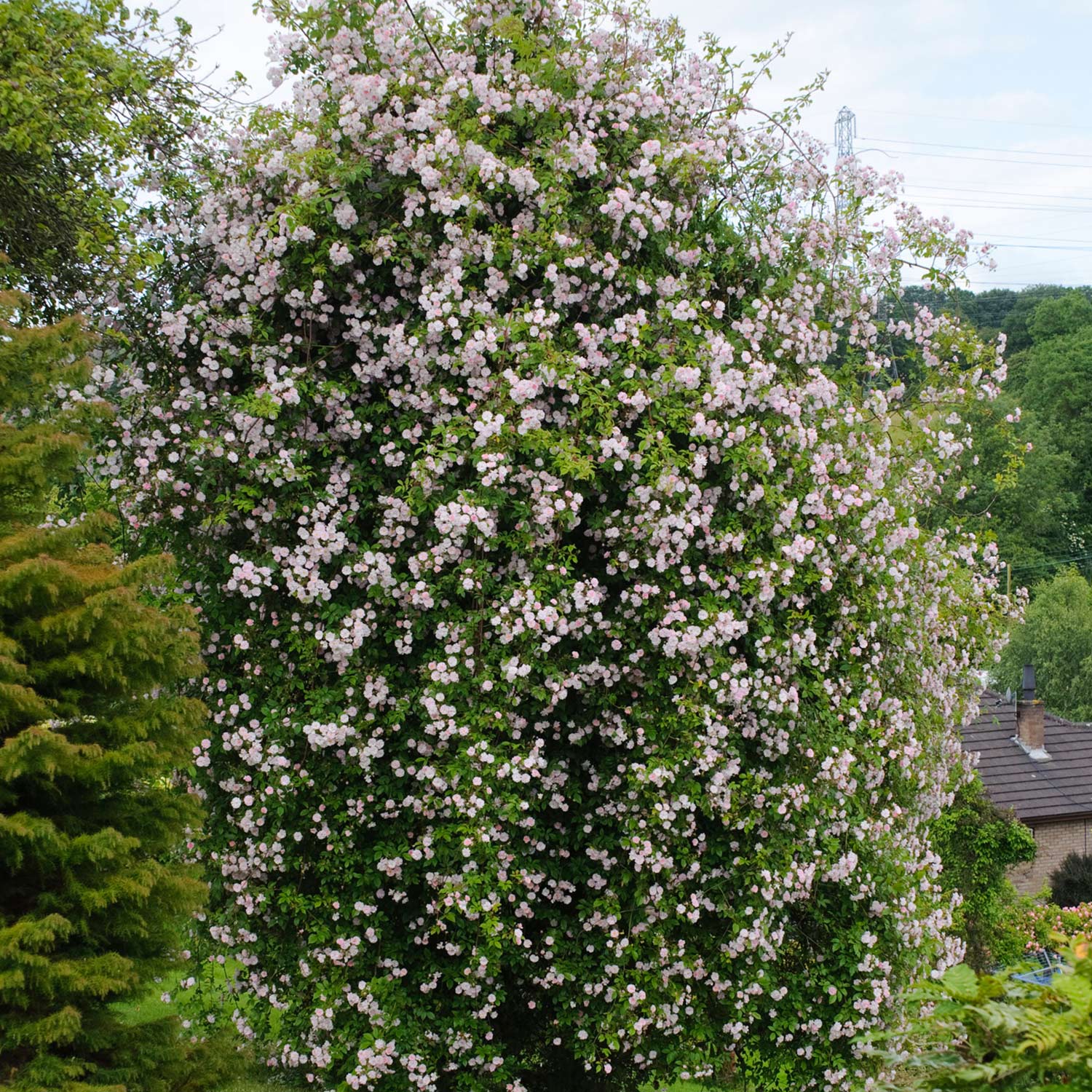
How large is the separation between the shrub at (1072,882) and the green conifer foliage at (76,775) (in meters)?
22.7

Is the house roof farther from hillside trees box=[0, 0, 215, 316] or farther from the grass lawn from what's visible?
hillside trees box=[0, 0, 215, 316]

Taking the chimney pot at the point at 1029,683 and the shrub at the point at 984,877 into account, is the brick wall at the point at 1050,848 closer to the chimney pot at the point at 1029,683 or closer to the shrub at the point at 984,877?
the chimney pot at the point at 1029,683

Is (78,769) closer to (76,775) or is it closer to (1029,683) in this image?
(76,775)

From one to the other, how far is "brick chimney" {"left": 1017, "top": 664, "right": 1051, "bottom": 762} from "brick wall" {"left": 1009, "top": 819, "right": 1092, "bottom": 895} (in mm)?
1784

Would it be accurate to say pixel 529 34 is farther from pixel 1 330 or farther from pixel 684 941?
pixel 684 941

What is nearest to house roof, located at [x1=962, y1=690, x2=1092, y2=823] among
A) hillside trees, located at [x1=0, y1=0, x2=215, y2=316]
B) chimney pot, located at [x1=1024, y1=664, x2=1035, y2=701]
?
chimney pot, located at [x1=1024, y1=664, x2=1035, y2=701]

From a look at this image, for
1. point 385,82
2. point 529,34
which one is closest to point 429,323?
point 385,82

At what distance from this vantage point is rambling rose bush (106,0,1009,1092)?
5.62 m

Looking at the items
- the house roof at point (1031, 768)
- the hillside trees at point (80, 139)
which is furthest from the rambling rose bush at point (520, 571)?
the house roof at point (1031, 768)

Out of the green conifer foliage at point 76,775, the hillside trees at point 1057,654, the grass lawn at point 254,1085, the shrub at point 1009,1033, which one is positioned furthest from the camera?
the hillside trees at point 1057,654

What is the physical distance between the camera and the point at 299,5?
6688 mm

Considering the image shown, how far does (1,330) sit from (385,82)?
8.06 feet

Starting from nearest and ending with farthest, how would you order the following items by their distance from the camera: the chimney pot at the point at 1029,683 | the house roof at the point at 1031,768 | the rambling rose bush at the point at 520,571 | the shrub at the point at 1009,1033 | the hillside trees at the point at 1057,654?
the shrub at the point at 1009,1033 → the rambling rose bush at the point at 520,571 → the chimney pot at the point at 1029,683 → the house roof at the point at 1031,768 → the hillside trees at the point at 1057,654

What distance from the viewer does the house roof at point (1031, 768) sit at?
1014 inches
